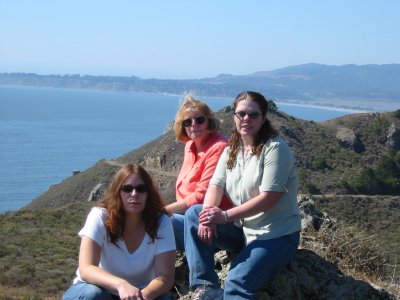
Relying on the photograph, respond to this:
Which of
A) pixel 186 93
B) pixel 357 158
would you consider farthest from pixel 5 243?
pixel 357 158

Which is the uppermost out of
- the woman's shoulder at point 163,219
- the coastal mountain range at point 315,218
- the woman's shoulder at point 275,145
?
the woman's shoulder at point 275,145

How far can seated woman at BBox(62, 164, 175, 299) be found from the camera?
3.94 meters

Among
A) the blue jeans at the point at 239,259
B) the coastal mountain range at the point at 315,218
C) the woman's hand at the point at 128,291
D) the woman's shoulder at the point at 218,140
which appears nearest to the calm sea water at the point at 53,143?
the coastal mountain range at the point at 315,218

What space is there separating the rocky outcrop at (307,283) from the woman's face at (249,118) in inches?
40.0

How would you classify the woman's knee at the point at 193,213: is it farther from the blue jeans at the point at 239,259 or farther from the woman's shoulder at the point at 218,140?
the woman's shoulder at the point at 218,140

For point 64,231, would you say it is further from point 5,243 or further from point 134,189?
point 134,189

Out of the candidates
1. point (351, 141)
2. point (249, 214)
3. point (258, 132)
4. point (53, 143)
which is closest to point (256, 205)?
point (249, 214)

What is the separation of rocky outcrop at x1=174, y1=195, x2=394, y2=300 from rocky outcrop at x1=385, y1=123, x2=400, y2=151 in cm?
4622

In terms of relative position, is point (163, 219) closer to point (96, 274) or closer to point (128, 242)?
point (128, 242)

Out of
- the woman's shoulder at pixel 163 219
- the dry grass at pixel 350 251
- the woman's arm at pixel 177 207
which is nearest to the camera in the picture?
the woman's shoulder at pixel 163 219

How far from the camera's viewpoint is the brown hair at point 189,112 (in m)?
4.99

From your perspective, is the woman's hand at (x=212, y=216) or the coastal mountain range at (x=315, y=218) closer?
the woman's hand at (x=212, y=216)

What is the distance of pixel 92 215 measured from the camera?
401cm

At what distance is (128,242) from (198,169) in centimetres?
110
